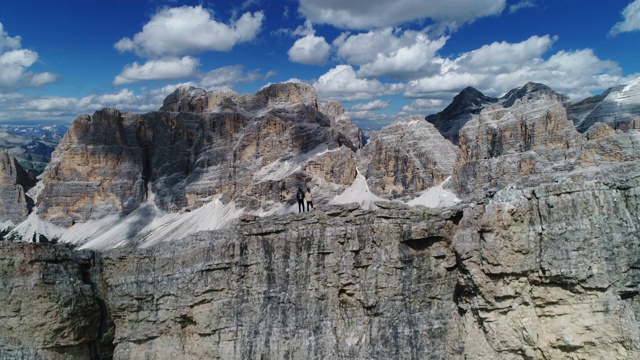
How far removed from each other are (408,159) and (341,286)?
83095 mm

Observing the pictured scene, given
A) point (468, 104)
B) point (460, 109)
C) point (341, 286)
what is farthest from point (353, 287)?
point (460, 109)

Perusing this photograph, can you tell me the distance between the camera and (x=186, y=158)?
390 feet

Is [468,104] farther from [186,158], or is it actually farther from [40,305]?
[40,305]

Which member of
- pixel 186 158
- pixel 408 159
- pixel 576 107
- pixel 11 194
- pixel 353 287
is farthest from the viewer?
pixel 576 107

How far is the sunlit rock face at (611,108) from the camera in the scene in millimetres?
109000

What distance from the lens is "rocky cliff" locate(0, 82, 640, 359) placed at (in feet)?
52.7

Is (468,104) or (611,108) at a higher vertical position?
(468,104)

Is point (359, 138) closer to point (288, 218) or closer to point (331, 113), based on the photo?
point (331, 113)

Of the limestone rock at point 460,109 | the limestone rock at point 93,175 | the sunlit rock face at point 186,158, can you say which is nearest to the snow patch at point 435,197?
the sunlit rock face at point 186,158

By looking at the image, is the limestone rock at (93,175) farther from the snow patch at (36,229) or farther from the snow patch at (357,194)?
the snow patch at (357,194)

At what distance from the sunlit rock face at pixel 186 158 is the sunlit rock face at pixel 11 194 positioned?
162 inches

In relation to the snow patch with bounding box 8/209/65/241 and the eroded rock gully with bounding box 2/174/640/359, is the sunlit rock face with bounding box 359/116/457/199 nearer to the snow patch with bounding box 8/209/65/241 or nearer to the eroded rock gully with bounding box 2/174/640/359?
the snow patch with bounding box 8/209/65/241

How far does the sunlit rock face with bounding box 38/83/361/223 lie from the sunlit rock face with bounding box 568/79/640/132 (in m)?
55.2

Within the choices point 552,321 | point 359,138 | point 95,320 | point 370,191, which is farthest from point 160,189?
point 552,321
